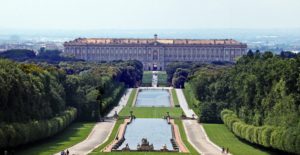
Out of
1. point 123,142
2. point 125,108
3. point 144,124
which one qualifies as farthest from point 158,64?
point 123,142

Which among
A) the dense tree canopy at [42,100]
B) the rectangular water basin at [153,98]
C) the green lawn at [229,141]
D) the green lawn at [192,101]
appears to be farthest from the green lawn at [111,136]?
the rectangular water basin at [153,98]

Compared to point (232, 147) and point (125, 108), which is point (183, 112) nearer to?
point (125, 108)

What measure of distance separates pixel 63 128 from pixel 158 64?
134m

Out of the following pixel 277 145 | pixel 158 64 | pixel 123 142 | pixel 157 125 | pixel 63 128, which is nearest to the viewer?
pixel 277 145

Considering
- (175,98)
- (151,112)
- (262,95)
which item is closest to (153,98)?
(175,98)

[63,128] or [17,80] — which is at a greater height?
[17,80]

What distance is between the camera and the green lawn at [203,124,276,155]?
5091 cm

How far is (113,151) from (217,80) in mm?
35606

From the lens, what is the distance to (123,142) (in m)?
57.1

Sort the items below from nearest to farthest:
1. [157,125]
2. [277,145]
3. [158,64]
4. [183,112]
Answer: [277,145]
[157,125]
[183,112]
[158,64]

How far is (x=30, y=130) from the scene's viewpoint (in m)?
51.4

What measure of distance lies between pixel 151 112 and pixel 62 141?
27.1 metres

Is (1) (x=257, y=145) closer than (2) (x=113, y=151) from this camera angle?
No

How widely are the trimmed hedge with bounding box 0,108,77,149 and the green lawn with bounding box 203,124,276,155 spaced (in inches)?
420
